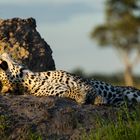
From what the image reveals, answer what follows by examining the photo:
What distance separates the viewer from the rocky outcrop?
32.8 feet

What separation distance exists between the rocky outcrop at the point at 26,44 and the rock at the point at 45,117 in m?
1.90

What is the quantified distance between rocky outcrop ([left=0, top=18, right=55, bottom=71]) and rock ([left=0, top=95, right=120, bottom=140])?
1.90 meters

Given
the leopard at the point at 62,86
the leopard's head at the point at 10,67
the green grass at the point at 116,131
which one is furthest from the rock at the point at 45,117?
the leopard's head at the point at 10,67

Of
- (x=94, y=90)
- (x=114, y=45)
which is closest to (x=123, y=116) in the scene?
(x=94, y=90)

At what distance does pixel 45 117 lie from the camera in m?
7.58

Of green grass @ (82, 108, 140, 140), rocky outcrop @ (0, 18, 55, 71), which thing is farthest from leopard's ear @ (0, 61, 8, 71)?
green grass @ (82, 108, 140, 140)

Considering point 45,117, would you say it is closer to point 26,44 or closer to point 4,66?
point 4,66

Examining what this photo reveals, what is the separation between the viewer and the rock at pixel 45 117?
23.8 ft

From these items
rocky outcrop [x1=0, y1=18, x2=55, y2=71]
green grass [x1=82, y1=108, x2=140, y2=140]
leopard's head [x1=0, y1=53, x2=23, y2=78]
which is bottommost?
green grass [x1=82, y1=108, x2=140, y2=140]

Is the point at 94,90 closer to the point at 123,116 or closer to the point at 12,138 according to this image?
the point at 123,116

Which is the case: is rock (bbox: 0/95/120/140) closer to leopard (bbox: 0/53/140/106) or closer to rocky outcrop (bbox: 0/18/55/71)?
leopard (bbox: 0/53/140/106)

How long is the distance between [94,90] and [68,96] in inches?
14.0

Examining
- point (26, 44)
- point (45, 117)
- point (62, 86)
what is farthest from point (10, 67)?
point (45, 117)

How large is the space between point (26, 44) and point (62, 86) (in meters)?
1.67
